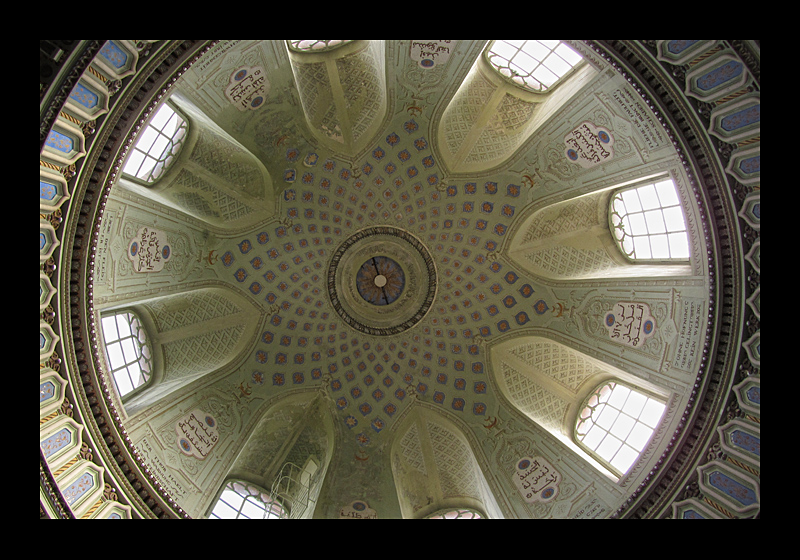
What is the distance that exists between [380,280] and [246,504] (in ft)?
26.1

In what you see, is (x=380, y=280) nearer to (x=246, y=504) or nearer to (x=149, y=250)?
(x=149, y=250)

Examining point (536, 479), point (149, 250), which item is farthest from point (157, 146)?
point (536, 479)

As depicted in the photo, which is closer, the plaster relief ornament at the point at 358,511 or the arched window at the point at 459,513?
the arched window at the point at 459,513

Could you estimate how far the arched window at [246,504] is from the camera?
14.1m

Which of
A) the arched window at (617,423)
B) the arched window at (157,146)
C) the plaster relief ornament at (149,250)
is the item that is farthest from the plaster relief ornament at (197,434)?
the arched window at (617,423)

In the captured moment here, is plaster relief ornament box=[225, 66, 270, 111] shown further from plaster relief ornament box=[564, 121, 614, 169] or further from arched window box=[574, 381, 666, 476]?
arched window box=[574, 381, 666, 476]

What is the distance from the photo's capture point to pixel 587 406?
15.2 meters

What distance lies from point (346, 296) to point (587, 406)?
843cm

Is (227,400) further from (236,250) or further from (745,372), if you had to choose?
(745,372)

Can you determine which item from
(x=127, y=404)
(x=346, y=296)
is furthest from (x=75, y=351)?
(x=346, y=296)

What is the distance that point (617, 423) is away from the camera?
14.0 meters

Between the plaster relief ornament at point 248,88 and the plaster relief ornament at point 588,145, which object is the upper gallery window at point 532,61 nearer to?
the plaster relief ornament at point 588,145

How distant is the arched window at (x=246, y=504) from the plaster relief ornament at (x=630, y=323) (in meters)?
10.7

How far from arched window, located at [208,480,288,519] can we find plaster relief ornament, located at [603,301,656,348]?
419 inches
